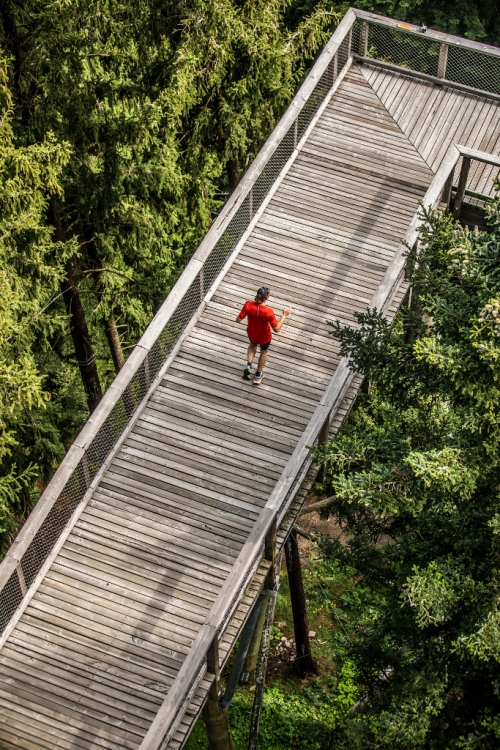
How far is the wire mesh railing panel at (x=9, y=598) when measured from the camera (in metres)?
11.2

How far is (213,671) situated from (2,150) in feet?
23.5

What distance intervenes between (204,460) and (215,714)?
10.6 feet

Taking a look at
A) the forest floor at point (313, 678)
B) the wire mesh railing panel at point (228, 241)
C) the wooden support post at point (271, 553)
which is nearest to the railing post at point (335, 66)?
the wire mesh railing panel at point (228, 241)

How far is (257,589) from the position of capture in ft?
38.5

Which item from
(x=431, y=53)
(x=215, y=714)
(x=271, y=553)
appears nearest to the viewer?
(x=215, y=714)

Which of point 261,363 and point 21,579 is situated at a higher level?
point 261,363

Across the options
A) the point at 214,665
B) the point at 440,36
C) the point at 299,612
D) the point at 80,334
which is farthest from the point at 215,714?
the point at 440,36

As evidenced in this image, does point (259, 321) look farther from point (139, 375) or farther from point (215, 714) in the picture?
point (215, 714)

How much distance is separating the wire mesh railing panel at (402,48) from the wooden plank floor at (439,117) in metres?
0.40

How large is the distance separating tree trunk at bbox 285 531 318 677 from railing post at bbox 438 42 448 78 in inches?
351

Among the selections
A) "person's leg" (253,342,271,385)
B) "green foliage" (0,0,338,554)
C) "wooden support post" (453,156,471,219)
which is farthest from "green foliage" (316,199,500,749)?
"wooden support post" (453,156,471,219)

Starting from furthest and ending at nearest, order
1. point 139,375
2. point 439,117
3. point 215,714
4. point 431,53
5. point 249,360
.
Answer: point 431,53
point 439,117
point 249,360
point 139,375
point 215,714

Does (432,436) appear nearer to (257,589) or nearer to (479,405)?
(479,405)

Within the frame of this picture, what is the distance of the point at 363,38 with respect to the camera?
17.4m
